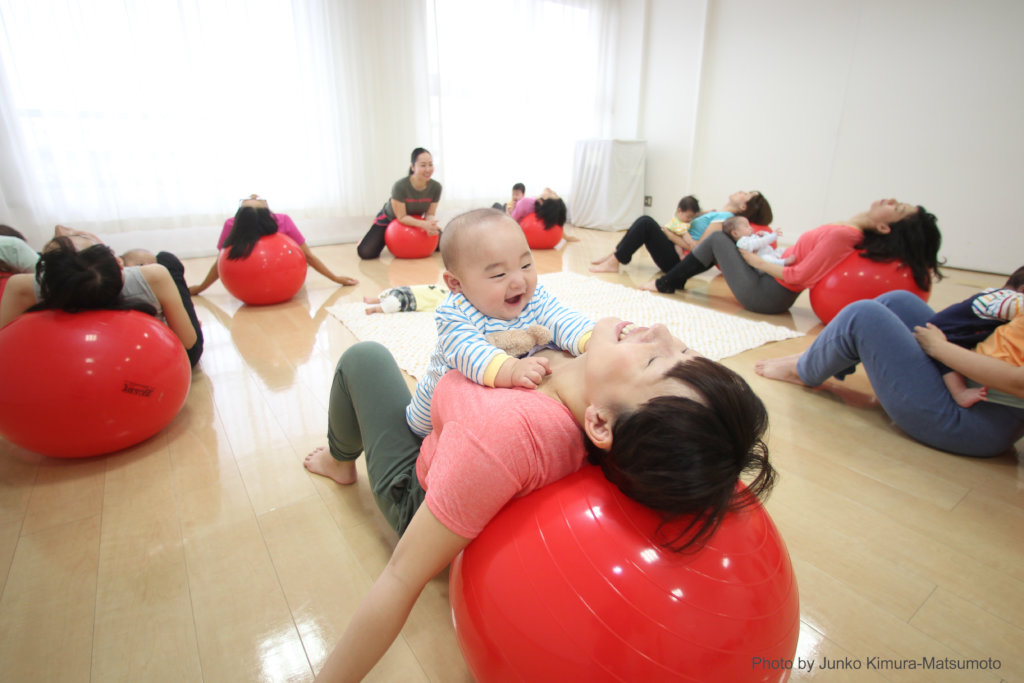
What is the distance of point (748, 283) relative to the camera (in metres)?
3.19

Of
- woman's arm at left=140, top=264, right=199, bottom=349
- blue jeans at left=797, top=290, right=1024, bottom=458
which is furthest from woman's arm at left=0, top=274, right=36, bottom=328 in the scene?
blue jeans at left=797, top=290, right=1024, bottom=458

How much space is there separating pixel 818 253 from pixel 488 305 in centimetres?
256

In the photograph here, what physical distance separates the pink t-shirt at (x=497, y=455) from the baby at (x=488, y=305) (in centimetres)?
12

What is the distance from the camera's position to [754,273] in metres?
3.19

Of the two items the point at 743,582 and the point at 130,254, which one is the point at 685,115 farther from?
the point at 743,582

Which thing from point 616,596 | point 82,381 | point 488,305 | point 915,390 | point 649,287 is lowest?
point 649,287

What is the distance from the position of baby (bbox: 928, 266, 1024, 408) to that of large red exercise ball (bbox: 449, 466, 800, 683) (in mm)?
1348

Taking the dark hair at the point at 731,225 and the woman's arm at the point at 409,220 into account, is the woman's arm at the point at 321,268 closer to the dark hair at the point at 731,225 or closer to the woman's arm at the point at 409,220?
the woman's arm at the point at 409,220

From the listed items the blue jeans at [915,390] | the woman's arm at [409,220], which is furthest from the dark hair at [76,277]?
the woman's arm at [409,220]

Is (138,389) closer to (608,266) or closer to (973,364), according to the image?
(973,364)

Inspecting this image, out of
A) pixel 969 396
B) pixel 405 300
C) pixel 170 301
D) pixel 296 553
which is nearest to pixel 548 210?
pixel 405 300

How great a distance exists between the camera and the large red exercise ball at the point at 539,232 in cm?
497

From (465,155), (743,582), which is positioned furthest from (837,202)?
(743,582)

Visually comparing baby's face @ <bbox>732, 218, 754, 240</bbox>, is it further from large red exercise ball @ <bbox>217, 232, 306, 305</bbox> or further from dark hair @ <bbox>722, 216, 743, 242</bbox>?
large red exercise ball @ <bbox>217, 232, 306, 305</bbox>
